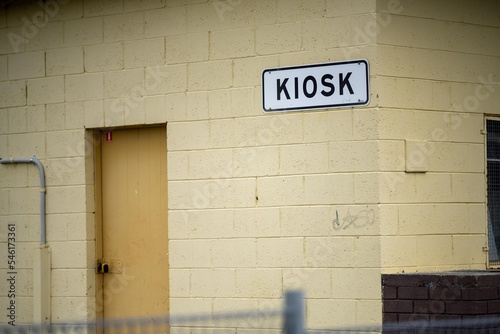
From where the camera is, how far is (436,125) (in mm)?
7695

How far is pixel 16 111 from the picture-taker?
884cm

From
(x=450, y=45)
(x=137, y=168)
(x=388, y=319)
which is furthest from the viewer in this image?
(x=137, y=168)

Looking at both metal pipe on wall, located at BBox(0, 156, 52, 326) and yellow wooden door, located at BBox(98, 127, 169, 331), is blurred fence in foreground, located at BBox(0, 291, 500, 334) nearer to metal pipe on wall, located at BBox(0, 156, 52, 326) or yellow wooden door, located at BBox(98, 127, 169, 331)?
metal pipe on wall, located at BBox(0, 156, 52, 326)

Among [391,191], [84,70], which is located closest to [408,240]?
[391,191]

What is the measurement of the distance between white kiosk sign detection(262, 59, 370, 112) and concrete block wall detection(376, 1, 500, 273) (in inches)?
7.5

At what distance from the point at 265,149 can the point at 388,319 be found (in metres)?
1.79

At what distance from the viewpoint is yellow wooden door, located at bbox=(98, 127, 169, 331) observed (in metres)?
8.31

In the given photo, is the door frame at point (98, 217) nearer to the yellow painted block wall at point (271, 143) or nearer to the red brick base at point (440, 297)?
the yellow painted block wall at point (271, 143)

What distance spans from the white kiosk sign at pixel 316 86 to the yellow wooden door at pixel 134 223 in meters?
1.22

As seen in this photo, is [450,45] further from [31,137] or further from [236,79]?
[31,137]

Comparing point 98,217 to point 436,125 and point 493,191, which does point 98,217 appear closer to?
point 436,125

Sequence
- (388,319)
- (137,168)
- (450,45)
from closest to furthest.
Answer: (388,319) < (450,45) < (137,168)

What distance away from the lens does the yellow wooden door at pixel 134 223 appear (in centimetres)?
831

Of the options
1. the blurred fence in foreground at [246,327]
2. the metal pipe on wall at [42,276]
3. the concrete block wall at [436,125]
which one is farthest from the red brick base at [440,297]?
the metal pipe on wall at [42,276]
